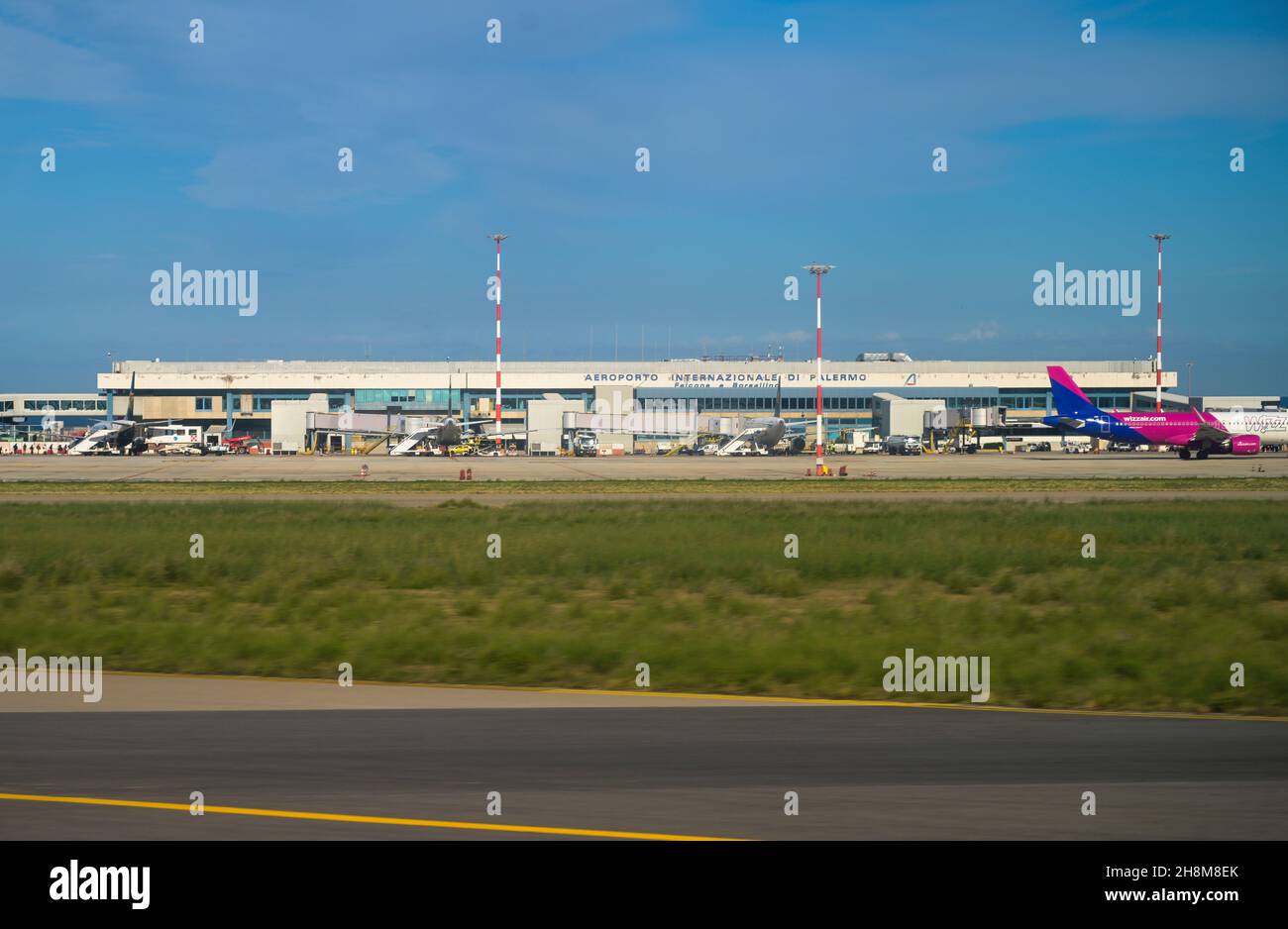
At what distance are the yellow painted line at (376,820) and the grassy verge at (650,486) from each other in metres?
31.7

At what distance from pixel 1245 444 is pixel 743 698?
60644 mm

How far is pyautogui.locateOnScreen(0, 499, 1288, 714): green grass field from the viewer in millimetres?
10383

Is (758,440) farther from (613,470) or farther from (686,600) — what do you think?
(686,600)

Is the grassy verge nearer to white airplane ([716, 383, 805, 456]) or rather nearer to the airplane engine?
the airplane engine

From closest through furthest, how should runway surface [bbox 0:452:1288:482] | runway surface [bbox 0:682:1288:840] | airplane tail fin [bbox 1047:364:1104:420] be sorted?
runway surface [bbox 0:682:1288:840] → runway surface [bbox 0:452:1288:482] → airplane tail fin [bbox 1047:364:1104:420]

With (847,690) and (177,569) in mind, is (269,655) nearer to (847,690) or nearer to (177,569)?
(847,690)

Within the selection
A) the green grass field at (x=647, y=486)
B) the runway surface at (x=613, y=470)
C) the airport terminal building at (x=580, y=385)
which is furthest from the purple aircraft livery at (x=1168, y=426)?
the airport terminal building at (x=580, y=385)

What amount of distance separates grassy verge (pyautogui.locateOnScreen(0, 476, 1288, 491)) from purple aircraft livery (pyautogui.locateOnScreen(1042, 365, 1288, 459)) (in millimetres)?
15795

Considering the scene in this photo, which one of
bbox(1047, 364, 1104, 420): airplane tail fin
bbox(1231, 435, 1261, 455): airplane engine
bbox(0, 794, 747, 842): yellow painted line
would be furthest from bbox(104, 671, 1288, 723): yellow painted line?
bbox(1231, 435, 1261, 455): airplane engine

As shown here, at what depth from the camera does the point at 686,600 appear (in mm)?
14891
